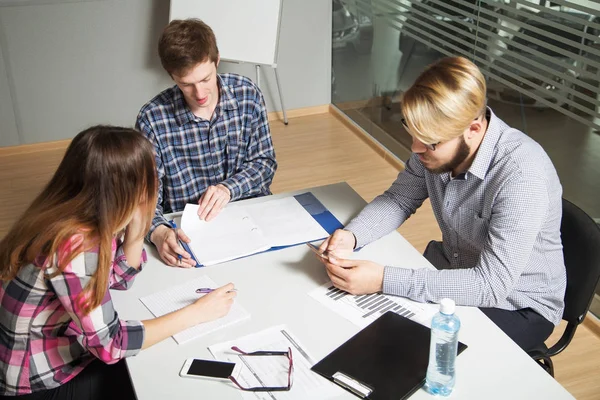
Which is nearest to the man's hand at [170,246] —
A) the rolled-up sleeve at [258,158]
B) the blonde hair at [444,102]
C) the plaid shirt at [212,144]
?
the plaid shirt at [212,144]

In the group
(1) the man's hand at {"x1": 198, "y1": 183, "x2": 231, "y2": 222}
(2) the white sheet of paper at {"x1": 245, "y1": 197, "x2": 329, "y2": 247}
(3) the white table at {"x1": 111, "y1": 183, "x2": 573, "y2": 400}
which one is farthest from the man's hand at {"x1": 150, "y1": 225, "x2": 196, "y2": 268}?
(2) the white sheet of paper at {"x1": 245, "y1": 197, "x2": 329, "y2": 247}

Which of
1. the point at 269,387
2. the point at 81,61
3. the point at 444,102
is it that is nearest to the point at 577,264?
the point at 444,102

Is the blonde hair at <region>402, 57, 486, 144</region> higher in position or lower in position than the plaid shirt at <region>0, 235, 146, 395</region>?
higher

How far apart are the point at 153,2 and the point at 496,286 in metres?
3.40

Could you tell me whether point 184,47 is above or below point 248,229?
above

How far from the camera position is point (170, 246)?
1946mm

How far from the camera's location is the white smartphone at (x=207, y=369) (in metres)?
1.49

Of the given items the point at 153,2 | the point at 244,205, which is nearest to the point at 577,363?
the point at 244,205

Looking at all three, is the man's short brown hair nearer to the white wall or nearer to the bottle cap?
the bottle cap

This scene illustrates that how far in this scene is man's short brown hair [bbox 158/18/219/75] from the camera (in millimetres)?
2193

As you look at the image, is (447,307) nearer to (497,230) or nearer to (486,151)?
(497,230)

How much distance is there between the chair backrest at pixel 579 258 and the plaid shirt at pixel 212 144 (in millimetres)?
1082

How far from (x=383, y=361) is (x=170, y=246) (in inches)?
29.1

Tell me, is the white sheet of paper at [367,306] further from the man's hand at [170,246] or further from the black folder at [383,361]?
the man's hand at [170,246]
